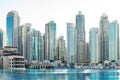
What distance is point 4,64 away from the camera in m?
132

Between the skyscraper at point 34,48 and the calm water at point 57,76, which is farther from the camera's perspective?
the skyscraper at point 34,48

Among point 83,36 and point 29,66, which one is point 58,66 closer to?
point 29,66

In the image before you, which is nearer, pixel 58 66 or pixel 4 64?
pixel 4 64

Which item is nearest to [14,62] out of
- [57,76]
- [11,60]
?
[11,60]

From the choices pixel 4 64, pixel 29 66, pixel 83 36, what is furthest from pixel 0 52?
pixel 83 36

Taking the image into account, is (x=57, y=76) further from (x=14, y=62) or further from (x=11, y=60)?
(x=11, y=60)

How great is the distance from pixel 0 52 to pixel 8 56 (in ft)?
35.3

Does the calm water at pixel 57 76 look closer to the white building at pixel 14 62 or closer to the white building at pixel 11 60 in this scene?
the white building at pixel 14 62

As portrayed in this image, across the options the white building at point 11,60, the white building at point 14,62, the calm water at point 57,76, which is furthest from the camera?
the white building at point 11,60

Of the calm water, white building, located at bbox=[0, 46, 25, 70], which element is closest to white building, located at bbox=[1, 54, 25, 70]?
white building, located at bbox=[0, 46, 25, 70]

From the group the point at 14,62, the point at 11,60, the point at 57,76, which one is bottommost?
the point at 14,62

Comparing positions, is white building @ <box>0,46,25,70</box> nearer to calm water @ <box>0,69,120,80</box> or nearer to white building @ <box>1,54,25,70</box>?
white building @ <box>1,54,25,70</box>

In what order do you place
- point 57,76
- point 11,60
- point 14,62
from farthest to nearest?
point 11,60, point 14,62, point 57,76

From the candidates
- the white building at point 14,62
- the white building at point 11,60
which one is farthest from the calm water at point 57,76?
the white building at point 11,60
